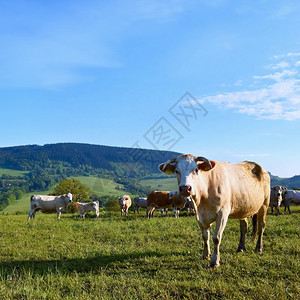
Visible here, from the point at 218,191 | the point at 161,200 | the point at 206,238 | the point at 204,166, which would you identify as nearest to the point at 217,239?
the point at 206,238

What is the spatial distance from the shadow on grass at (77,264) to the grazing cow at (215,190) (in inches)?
80.7

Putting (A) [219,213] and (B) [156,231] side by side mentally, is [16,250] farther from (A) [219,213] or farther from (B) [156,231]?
(A) [219,213]

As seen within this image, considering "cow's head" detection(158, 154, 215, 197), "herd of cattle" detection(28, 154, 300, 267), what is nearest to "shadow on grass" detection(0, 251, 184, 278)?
"herd of cattle" detection(28, 154, 300, 267)

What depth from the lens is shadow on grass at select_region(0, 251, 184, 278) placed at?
24.0 ft

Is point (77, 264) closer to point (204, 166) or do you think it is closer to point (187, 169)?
Answer: point (187, 169)

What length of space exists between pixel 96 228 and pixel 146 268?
744 centimetres

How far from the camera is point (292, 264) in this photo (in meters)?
6.98

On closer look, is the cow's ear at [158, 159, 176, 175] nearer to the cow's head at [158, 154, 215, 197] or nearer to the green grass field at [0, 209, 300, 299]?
the cow's head at [158, 154, 215, 197]

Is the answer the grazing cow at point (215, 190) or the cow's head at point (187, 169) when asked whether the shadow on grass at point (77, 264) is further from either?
the cow's head at point (187, 169)

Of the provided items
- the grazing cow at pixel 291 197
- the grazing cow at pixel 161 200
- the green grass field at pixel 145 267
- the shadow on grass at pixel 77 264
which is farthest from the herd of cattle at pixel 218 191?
the grazing cow at pixel 291 197

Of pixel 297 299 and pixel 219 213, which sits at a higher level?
pixel 219 213

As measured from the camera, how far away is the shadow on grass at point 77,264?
732 cm

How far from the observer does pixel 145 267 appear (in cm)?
718

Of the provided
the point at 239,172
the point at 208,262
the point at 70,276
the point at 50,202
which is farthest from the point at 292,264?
the point at 50,202
